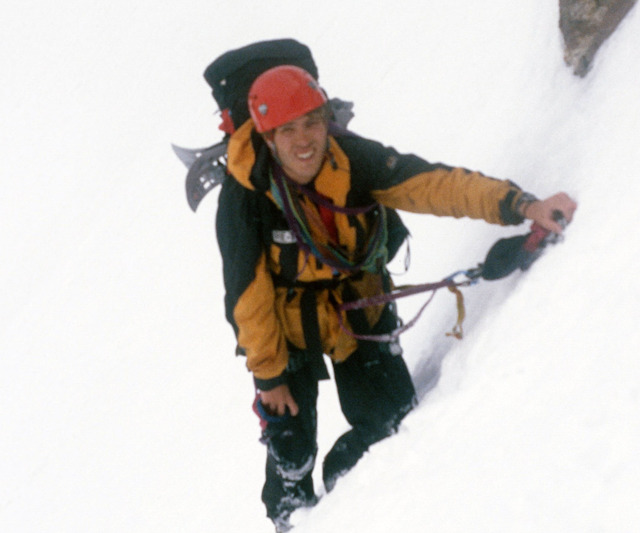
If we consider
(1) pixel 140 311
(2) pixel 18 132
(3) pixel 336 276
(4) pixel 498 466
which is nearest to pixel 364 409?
(3) pixel 336 276

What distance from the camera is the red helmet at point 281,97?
7.80ft

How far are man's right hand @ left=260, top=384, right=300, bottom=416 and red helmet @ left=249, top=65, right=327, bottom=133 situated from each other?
1181 mm

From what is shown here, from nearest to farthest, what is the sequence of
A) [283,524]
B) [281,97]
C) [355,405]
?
[281,97], [355,405], [283,524]

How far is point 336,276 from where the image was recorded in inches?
112

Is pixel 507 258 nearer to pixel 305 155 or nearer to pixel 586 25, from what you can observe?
pixel 305 155

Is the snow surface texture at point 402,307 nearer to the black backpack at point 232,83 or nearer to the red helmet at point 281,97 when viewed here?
the red helmet at point 281,97

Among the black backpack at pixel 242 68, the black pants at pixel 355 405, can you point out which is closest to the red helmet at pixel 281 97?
the black backpack at pixel 242 68

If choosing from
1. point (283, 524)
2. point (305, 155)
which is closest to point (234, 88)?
point (305, 155)

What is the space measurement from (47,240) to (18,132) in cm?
584

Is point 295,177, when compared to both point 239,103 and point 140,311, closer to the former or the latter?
point 239,103

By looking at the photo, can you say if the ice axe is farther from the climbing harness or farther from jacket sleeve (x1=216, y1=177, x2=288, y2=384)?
jacket sleeve (x1=216, y1=177, x2=288, y2=384)

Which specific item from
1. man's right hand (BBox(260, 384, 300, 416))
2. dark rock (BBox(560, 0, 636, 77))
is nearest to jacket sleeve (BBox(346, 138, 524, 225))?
man's right hand (BBox(260, 384, 300, 416))

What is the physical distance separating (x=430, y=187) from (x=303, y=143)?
0.52 metres

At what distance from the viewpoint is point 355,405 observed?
3.13 m
